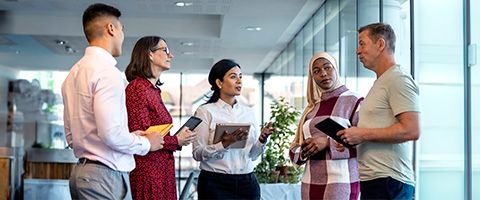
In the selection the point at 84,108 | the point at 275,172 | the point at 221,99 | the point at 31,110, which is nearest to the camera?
the point at 84,108

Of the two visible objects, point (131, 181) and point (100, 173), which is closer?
point (100, 173)

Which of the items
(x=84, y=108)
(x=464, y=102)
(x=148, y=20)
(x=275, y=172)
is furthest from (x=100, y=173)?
(x=148, y=20)

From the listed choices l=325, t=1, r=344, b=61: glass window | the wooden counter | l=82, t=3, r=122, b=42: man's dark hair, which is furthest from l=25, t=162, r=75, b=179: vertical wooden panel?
l=82, t=3, r=122, b=42: man's dark hair

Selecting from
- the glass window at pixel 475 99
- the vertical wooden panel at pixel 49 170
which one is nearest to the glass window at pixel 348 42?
the glass window at pixel 475 99

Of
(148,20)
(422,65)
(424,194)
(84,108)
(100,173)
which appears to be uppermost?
(148,20)

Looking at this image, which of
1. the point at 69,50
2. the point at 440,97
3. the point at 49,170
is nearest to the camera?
the point at 440,97

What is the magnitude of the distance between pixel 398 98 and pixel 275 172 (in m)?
3.03

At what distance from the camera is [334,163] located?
2.76 meters

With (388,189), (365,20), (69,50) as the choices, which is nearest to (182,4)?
(365,20)

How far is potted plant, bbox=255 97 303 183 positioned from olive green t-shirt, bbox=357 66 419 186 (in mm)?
2769

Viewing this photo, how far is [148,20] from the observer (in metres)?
8.30

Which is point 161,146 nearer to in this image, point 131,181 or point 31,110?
point 131,181

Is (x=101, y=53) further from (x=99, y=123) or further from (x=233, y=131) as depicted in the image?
(x=233, y=131)

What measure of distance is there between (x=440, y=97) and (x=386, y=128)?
1640 mm
